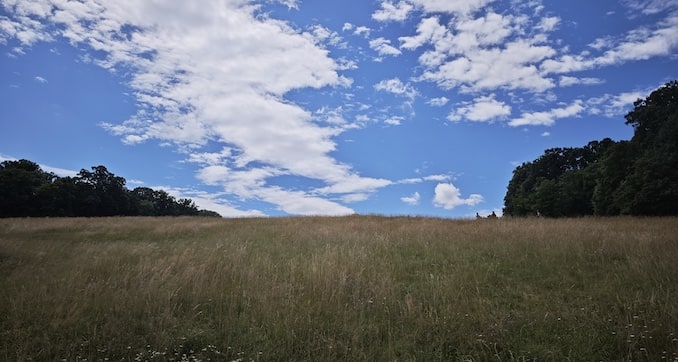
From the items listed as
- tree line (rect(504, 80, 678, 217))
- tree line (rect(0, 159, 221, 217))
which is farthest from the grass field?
tree line (rect(0, 159, 221, 217))

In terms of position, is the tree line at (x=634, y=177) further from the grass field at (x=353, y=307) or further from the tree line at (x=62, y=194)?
the tree line at (x=62, y=194)

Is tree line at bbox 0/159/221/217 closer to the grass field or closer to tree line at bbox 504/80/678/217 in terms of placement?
the grass field

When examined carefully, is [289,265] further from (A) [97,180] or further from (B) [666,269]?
(A) [97,180]

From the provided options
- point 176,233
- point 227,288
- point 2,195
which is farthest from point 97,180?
point 227,288

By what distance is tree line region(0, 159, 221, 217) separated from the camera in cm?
5216

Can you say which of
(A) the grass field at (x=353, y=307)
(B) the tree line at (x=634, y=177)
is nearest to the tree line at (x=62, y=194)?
(A) the grass field at (x=353, y=307)

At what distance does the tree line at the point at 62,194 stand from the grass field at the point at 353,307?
187ft

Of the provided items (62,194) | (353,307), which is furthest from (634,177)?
(62,194)

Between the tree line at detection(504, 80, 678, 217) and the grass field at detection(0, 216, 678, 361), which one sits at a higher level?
the tree line at detection(504, 80, 678, 217)

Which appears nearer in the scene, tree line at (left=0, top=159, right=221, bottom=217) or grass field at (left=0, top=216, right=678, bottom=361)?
grass field at (left=0, top=216, right=678, bottom=361)

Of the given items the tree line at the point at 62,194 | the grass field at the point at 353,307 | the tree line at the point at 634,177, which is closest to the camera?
the grass field at the point at 353,307

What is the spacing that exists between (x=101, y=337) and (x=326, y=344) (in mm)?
2746

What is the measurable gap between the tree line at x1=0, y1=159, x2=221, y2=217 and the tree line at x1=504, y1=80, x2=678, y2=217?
6442 centimetres

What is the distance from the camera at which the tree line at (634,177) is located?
95.8 feet
